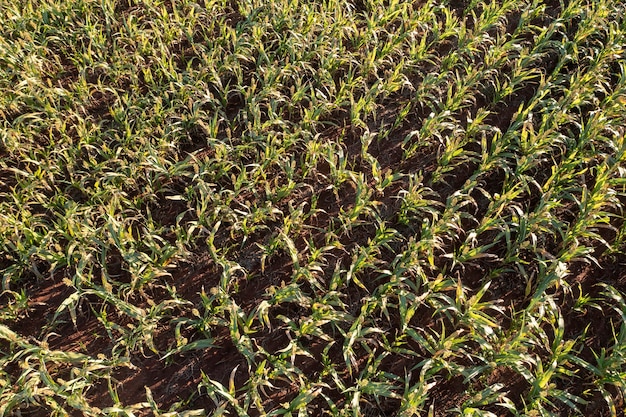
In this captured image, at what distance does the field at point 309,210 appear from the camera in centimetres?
228

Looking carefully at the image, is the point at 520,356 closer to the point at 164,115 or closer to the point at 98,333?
the point at 98,333

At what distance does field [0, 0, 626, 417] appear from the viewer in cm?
228

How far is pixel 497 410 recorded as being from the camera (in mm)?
2291

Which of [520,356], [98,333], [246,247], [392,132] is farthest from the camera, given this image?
[392,132]

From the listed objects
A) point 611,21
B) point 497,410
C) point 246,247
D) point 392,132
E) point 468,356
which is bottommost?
point 497,410

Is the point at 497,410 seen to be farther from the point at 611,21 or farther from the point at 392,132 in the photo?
the point at 611,21

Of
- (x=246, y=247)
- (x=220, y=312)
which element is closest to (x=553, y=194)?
(x=246, y=247)

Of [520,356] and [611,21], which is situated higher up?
[611,21]

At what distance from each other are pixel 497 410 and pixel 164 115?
261 cm

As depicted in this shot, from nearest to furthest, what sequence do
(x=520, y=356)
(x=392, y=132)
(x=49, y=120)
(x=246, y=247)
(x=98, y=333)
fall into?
(x=520, y=356)
(x=98, y=333)
(x=246, y=247)
(x=49, y=120)
(x=392, y=132)

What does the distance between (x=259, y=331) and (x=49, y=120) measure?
1974 mm

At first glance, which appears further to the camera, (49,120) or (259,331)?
(49,120)

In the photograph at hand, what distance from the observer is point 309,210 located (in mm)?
2928

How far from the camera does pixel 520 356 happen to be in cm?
215
